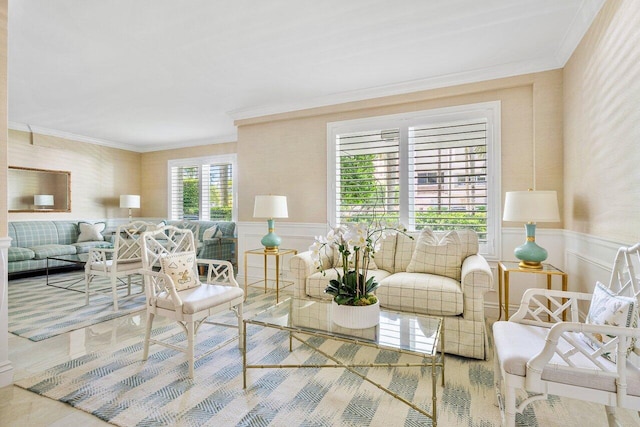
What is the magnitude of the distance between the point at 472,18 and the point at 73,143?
6913 millimetres

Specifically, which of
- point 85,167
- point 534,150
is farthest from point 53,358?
point 85,167

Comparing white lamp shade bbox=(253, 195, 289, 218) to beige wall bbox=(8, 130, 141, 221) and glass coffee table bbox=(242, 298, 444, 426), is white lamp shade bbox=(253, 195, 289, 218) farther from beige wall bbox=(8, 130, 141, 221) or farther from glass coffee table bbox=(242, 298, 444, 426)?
beige wall bbox=(8, 130, 141, 221)

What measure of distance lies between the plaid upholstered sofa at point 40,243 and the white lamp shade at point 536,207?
6.02m

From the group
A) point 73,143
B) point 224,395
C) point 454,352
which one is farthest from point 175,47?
point 73,143

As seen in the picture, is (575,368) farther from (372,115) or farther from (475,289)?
(372,115)

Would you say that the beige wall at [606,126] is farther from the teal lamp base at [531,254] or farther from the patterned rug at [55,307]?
the patterned rug at [55,307]

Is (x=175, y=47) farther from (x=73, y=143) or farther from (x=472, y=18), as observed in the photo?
(x=73, y=143)

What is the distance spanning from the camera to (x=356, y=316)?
1.86m

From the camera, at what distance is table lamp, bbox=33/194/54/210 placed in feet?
18.5

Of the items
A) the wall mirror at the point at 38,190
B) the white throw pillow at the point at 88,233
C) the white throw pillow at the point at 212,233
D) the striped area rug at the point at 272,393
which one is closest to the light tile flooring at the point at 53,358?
the striped area rug at the point at 272,393

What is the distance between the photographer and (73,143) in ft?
20.0

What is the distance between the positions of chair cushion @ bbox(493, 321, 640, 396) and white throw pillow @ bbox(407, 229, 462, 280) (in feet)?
4.04

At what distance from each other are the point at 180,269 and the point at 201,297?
370 millimetres

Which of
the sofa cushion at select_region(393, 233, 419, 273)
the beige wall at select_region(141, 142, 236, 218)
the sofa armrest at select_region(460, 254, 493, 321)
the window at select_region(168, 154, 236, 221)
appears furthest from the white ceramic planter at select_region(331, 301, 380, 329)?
the beige wall at select_region(141, 142, 236, 218)
